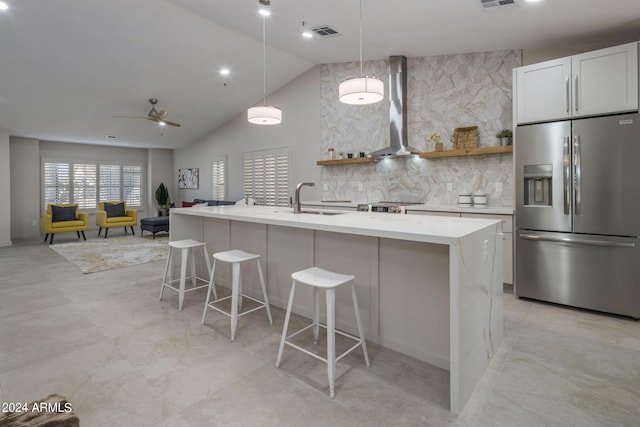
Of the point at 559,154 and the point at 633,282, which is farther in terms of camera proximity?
the point at 559,154

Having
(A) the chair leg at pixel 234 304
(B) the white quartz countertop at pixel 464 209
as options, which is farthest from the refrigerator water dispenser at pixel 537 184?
(A) the chair leg at pixel 234 304

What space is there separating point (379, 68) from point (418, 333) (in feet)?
14.6

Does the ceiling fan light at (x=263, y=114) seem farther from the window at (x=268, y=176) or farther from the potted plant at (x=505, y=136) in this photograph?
the window at (x=268, y=176)

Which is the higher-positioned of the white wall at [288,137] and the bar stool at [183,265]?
the white wall at [288,137]

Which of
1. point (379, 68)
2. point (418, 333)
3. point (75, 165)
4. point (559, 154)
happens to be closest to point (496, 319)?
point (418, 333)

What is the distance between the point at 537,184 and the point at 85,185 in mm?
10464

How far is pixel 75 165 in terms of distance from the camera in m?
9.05

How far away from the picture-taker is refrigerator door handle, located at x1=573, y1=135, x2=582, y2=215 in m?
3.18

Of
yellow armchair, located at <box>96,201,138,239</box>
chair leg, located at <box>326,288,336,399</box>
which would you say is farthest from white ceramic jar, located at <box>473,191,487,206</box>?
yellow armchair, located at <box>96,201,138,239</box>

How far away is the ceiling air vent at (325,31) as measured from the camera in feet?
14.1

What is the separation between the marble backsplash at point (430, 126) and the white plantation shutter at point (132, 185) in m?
6.95

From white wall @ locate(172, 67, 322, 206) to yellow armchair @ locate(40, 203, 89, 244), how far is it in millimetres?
2927

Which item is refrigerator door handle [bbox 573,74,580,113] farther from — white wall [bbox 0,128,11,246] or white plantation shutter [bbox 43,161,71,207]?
white plantation shutter [bbox 43,161,71,207]

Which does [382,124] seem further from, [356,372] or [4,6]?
[4,6]
